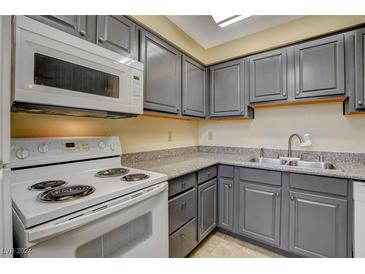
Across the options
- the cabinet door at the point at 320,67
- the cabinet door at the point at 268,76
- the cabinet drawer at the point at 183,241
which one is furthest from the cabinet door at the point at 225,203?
the cabinet door at the point at 320,67

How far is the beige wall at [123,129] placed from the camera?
1.16 m


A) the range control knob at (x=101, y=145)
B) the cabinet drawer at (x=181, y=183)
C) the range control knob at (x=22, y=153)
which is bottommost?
the cabinet drawer at (x=181, y=183)

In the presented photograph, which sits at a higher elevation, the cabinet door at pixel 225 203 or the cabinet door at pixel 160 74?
the cabinet door at pixel 160 74

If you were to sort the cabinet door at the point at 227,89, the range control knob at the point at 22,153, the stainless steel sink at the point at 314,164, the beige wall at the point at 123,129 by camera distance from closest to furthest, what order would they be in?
1. the range control knob at the point at 22,153
2. the beige wall at the point at 123,129
3. the stainless steel sink at the point at 314,164
4. the cabinet door at the point at 227,89

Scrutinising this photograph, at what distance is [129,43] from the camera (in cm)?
137

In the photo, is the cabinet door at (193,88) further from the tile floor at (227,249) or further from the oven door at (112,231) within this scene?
the tile floor at (227,249)

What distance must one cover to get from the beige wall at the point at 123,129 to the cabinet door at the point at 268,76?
104cm

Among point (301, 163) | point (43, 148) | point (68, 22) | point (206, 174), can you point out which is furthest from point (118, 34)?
point (301, 163)

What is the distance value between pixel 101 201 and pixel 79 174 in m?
0.55

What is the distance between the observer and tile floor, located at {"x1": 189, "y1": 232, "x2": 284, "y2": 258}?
1.64 metres

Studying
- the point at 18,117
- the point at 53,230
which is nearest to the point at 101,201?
the point at 53,230
